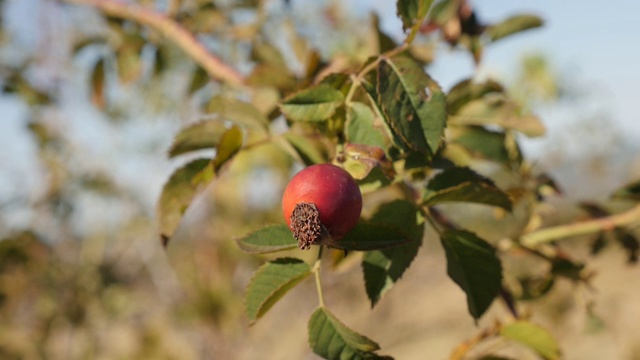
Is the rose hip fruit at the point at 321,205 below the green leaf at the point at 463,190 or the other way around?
the other way around

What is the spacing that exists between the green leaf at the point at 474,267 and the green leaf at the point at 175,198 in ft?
0.86

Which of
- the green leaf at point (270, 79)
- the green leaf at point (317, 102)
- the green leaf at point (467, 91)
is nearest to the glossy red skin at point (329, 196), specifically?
the green leaf at point (317, 102)

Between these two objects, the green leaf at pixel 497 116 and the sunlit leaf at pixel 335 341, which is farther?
the green leaf at pixel 497 116

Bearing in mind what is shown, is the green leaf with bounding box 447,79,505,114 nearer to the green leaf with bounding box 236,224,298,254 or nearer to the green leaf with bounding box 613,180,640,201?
the green leaf with bounding box 613,180,640,201

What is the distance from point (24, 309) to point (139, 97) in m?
2.27

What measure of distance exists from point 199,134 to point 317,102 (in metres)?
0.20

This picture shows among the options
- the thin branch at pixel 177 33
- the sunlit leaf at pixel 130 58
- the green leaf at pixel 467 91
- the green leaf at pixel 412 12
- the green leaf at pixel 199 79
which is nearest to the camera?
the green leaf at pixel 412 12

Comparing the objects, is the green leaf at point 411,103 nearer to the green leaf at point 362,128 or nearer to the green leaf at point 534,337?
the green leaf at point 362,128

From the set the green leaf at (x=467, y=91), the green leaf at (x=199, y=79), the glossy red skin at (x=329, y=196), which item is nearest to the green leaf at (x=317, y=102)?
the glossy red skin at (x=329, y=196)

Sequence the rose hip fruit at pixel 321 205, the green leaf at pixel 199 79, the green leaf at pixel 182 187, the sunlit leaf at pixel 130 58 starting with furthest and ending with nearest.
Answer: the sunlit leaf at pixel 130 58 < the green leaf at pixel 199 79 < the green leaf at pixel 182 187 < the rose hip fruit at pixel 321 205

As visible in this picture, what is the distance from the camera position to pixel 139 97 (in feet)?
19.5

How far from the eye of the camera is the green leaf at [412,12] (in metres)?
0.50

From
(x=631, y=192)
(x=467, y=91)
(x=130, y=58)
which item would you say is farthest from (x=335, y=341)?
(x=130, y=58)

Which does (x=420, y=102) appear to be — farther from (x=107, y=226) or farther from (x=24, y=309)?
(x=24, y=309)
